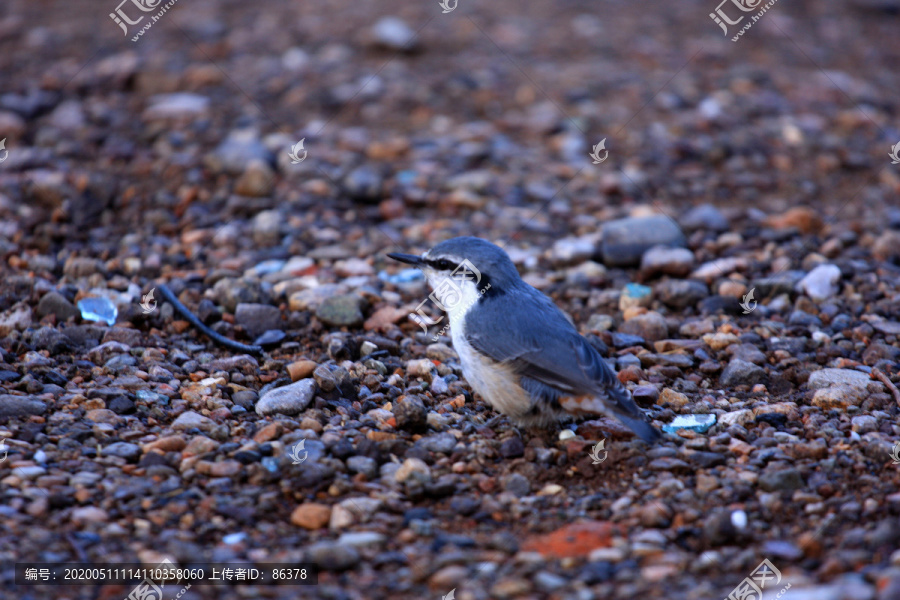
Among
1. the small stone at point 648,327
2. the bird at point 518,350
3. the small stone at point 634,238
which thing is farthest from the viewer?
the small stone at point 634,238

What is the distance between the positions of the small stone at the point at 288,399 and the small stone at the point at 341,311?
0.95 metres

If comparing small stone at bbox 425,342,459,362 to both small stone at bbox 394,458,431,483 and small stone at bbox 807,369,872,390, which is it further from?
small stone at bbox 807,369,872,390

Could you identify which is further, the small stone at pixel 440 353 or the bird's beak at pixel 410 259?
the small stone at pixel 440 353

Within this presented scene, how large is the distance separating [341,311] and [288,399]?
1170 millimetres

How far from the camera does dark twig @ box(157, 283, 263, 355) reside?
214 inches

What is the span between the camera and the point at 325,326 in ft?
19.2

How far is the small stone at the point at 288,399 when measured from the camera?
15.6ft

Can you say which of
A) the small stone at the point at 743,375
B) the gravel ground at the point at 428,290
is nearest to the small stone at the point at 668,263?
the gravel ground at the point at 428,290

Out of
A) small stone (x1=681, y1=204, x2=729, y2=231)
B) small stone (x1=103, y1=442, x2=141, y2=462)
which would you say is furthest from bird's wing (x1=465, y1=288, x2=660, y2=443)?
small stone (x1=681, y1=204, x2=729, y2=231)

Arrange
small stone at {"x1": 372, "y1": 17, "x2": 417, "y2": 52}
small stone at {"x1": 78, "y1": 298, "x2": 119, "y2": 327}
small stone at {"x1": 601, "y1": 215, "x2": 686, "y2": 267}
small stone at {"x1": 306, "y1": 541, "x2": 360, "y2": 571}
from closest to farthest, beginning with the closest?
small stone at {"x1": 306, "y1": 541, "x2": 360, "y2": 571}
small stone at {"x1": 78, "y1": 298, "x2": 119, "y2": 327}
small stone at {"x1": 601, "y1": 215, "x2": 686, "y2": 267}
small stone at {"x1": 372, "y1": 17, "x2": 417, "y2": 52}

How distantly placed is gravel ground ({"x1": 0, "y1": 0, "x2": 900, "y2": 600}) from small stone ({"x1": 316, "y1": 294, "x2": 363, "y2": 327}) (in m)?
0.03

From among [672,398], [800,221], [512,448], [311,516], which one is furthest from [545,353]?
[800,221]

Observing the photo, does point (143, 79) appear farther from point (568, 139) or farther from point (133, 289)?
point (568, 139)

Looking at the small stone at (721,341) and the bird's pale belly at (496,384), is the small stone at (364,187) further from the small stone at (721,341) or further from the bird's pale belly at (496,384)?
the small stone at (721,341)
